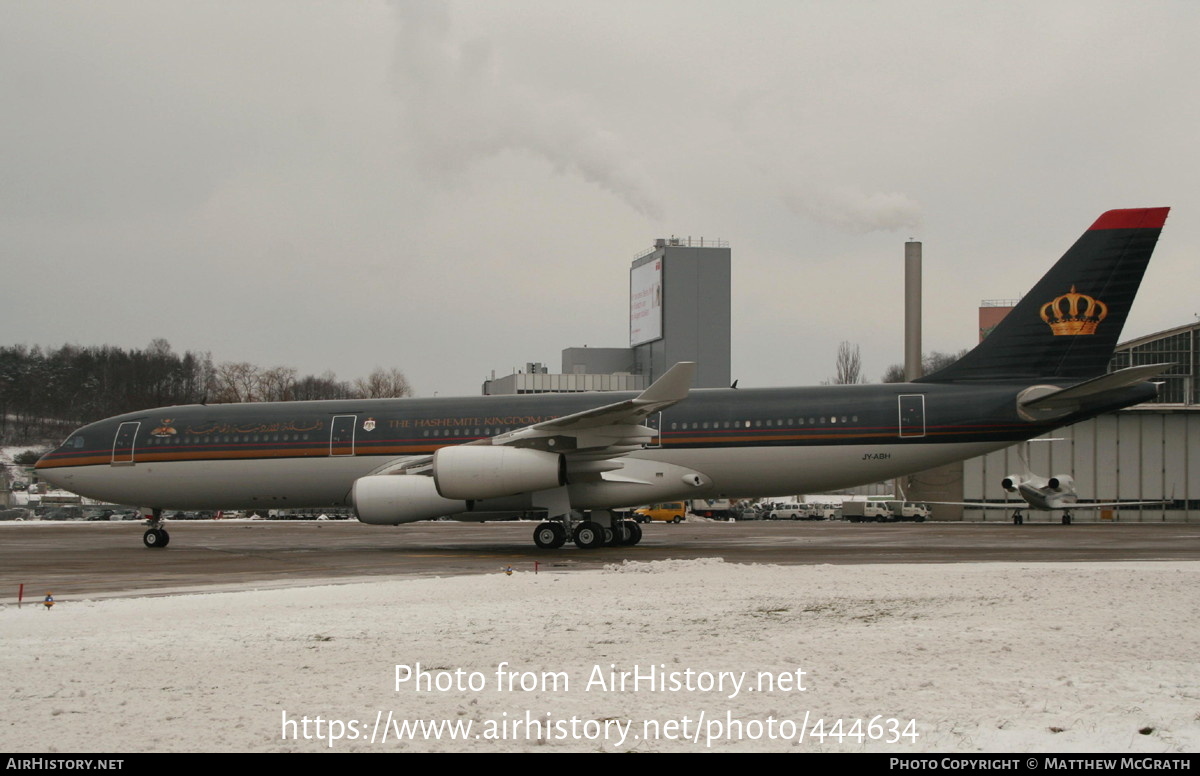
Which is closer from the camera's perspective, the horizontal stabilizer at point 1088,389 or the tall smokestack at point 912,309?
the horizontal stabilizer at point 1088,389

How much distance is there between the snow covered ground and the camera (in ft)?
15.4

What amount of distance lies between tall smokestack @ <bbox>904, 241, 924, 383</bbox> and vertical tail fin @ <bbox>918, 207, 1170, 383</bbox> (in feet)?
120

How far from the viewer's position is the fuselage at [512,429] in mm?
19906

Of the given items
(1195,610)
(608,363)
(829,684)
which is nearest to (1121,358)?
(608,363)

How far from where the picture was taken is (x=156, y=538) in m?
22.4

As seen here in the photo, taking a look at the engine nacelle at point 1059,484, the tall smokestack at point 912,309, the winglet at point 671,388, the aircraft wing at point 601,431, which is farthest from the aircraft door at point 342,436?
the tall smokestack at point 912,309

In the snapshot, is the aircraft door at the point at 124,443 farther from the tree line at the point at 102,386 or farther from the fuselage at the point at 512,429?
the tree line at the point at 102,386

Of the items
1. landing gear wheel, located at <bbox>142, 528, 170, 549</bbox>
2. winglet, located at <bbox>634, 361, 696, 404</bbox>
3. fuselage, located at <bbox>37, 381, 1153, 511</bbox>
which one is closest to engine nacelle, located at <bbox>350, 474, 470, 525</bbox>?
fuselage, located at <bbox>37, 381, 1153, 511</bbox>

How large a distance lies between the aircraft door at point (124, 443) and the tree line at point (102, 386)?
65.8 m

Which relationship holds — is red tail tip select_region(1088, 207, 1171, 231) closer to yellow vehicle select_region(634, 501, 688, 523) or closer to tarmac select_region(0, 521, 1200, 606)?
tarmac select_region(0, 521, 1200, 606)

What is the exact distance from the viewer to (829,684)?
557 centimetres

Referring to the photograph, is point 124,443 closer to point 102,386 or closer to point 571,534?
point 571,534

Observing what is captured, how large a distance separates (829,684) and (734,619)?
8.64 feet

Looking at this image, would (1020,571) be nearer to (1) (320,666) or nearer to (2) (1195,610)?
(2) (1195,610)
